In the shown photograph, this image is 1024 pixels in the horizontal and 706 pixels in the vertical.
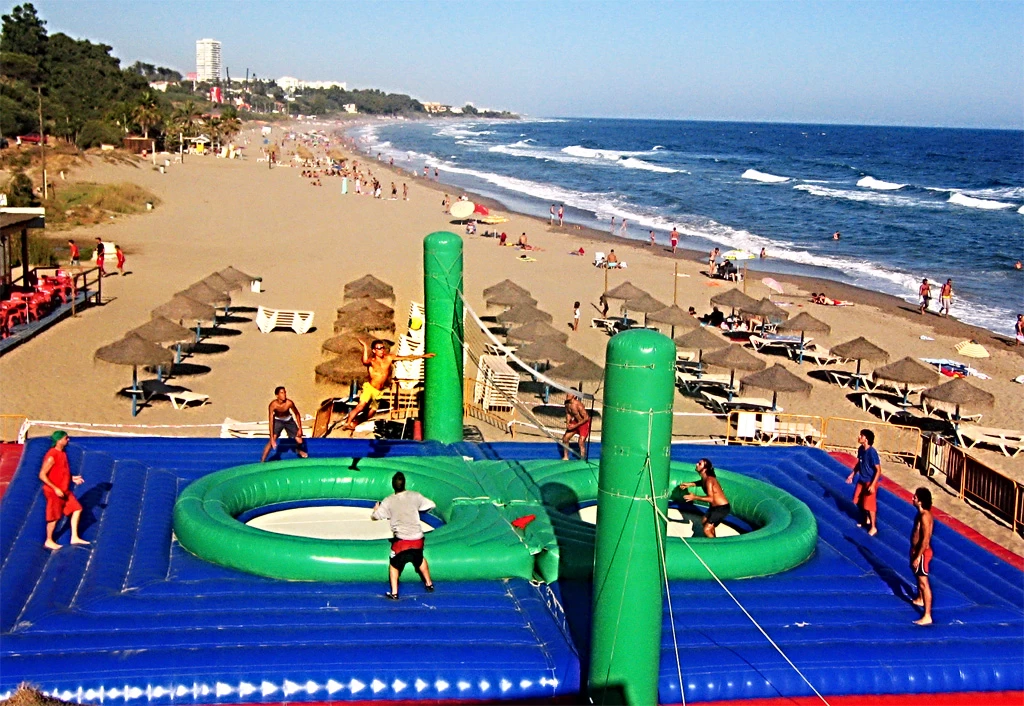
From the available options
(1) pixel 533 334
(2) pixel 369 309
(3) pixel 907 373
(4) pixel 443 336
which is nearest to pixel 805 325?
(3) pixel 907 373

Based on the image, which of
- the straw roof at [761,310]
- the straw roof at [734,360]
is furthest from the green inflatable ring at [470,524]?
the straw roof at [761,310]

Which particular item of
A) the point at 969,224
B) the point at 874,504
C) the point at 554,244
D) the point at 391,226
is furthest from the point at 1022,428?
the point at 969,224

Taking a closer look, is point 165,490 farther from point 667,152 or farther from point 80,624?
point 667,152

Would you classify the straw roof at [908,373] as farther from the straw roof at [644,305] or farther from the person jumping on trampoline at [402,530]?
the person jumping on trampoline at [402,530]

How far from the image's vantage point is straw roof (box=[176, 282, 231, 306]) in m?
20.0

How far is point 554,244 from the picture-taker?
120 ft

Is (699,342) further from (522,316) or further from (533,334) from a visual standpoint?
(522,316)

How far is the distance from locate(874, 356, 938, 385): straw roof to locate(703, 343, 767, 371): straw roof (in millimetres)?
2092

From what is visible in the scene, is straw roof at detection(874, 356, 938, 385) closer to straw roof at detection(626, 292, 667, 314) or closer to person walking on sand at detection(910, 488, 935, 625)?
straw roof at detection(626, 292, 667, 314)

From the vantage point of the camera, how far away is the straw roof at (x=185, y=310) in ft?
60.4

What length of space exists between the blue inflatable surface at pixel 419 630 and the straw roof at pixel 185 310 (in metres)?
10.4

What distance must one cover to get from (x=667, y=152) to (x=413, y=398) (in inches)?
3762

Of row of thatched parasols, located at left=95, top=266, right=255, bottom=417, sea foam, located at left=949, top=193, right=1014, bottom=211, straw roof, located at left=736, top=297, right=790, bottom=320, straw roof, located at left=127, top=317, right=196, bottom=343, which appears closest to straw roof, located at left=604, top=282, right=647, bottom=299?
straw roof, located at left=736, top=297, right=790, bottom=320

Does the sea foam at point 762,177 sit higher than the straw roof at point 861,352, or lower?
higher
